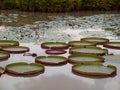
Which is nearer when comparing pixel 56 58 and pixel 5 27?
pixel 56 58

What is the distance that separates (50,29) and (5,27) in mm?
1104

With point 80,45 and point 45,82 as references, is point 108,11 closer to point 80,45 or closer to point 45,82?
point 80,45

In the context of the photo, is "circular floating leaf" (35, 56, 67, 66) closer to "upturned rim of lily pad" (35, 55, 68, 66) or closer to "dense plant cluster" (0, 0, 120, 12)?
"upturned rim of lily pad" (35, 55, 68, 66)

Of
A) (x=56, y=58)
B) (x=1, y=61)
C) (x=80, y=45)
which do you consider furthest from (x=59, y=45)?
(x=1, y=61)

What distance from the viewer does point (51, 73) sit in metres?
3.77

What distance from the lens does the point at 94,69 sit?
3771 millimetres

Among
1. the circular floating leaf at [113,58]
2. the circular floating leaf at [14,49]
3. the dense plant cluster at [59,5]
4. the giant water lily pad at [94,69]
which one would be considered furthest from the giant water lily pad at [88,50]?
the dense plant cluster at [59,5]

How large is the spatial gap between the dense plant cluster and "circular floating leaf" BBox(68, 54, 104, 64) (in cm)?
708

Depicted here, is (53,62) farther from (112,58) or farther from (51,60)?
(112,58)

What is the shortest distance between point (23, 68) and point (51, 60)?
0.47 m

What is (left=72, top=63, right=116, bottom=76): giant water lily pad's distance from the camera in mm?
3645

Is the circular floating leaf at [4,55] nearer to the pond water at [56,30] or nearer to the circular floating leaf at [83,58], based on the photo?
the circular floating leaf at [83,58]

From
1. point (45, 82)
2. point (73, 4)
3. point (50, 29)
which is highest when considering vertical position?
point (73, 4)

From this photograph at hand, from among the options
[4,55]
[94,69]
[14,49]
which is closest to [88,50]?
[94,69]
